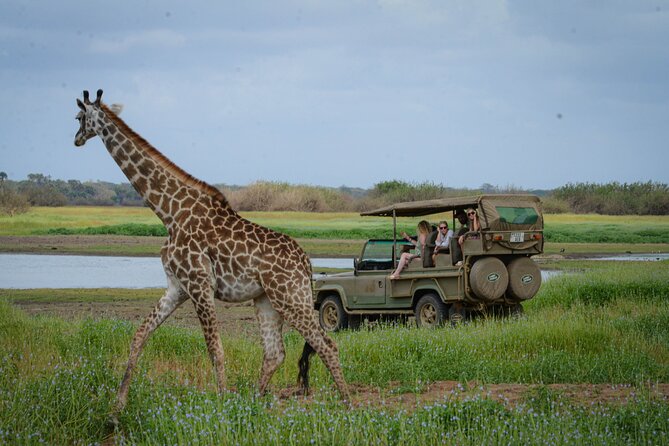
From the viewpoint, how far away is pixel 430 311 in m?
16.0

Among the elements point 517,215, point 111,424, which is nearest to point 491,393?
point 111,424

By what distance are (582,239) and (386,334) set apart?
37057 mm

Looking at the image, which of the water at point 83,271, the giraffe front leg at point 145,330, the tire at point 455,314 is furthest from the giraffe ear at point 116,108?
the water at point 83,271

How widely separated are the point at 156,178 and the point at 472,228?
682 cm

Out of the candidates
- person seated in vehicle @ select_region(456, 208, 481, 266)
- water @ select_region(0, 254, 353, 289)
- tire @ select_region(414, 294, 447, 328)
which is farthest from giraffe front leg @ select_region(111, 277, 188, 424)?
water @ select_region(0, 254, 353, 289)

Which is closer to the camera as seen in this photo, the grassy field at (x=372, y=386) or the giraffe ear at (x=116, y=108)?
the grassy field at (x=372, y=386)

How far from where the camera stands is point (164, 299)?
30.5 ft

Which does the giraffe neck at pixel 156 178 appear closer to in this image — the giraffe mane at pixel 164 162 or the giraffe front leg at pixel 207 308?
the giraffe mane at pixel 164 162

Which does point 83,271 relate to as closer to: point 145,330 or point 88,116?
point 88,116

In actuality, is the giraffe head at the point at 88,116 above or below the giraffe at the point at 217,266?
above

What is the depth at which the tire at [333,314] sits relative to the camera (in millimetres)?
17391

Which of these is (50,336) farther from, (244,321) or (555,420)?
(555,420)

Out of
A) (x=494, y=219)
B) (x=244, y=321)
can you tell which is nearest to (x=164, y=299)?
(x=494, y=219)

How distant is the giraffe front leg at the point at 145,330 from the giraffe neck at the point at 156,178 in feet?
2.32
